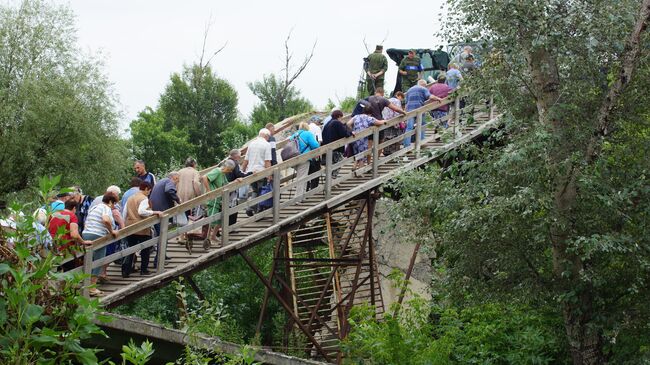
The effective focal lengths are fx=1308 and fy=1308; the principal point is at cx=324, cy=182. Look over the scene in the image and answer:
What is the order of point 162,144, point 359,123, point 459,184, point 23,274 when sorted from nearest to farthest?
1. point 23,274
2. point 459,184
3. point 359,123
4. point 162,144

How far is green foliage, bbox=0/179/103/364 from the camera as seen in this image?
25.5 feet

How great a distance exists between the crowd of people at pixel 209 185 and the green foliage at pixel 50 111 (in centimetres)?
1525

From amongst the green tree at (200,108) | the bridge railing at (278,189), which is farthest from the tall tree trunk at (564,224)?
the green tree at (200,108)

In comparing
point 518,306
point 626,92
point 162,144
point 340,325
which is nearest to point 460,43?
point 626,92

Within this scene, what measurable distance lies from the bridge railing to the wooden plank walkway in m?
0.06

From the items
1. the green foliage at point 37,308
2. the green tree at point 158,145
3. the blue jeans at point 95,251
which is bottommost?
the green tree at point 158,145

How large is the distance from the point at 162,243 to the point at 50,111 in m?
22.6

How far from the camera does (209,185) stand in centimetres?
1953

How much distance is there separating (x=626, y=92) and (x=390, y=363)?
4863mm

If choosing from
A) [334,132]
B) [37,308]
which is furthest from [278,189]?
[37,308]

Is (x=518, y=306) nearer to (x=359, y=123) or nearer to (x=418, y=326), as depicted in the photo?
(x=418, y=326)

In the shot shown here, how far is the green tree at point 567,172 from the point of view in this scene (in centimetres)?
1691

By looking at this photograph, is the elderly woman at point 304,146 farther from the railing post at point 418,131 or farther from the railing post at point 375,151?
the railing post at point 418,131

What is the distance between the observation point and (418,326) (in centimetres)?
2106
